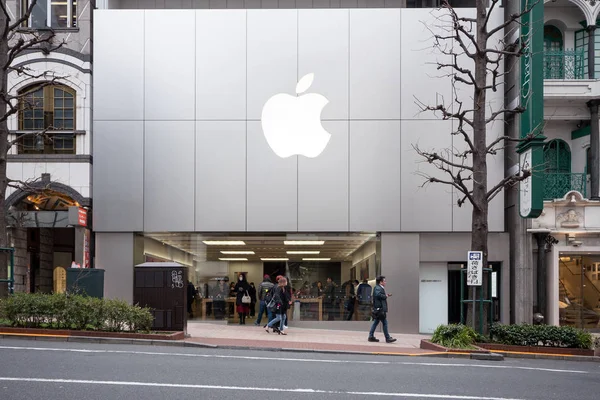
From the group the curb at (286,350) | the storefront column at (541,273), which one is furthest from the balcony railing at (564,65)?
the curb at (286,350)

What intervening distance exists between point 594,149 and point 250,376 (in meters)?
16.8

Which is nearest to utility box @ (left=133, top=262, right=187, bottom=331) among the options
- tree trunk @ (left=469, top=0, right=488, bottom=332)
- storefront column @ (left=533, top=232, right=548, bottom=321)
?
tree trunk @ (left=469, top=0, right=488, bottom=332)

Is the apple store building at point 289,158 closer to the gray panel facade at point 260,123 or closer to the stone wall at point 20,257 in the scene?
the gray panel facade at point 260,123

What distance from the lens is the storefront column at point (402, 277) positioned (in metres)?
23.8

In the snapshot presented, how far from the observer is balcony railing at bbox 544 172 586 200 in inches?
947

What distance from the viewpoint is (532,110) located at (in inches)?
867

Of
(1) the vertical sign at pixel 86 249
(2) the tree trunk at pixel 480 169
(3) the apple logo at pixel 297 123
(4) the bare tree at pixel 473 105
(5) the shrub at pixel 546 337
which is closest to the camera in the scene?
(5) the shrub at pixel 546 337

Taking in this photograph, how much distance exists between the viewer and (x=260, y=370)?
11.7 meters

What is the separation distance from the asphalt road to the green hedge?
1383 mm

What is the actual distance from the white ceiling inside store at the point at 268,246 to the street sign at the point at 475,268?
6.31 meters

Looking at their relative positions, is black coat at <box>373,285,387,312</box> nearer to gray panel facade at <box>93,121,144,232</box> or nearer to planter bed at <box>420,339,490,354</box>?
planter bed at <box>420,339,490,354</box>

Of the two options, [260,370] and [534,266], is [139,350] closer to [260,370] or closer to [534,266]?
[260,370]

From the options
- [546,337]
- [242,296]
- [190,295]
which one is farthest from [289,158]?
[546,337]

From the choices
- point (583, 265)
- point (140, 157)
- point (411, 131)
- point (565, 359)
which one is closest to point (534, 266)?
point (583, 265)
